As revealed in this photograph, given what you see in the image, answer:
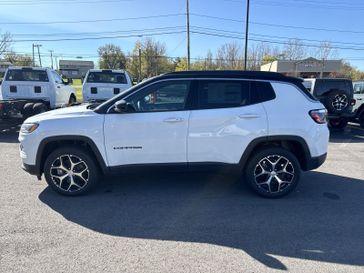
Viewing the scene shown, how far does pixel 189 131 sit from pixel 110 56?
80541 millimetres

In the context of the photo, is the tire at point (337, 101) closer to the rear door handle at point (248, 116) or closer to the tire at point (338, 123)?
the tire at point (338, 123)

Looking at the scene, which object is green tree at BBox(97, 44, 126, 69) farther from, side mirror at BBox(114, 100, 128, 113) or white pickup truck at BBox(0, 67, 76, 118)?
side mirror at BBox(114, 100, 128, 113)

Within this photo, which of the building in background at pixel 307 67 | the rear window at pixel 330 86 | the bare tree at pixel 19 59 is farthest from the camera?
the bare tree at pixel 19 59

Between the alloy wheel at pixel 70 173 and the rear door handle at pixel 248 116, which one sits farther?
the alloy wheel at pixel 70 173

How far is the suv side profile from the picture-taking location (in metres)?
10.2

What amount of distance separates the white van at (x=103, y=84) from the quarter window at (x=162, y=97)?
7.78 m

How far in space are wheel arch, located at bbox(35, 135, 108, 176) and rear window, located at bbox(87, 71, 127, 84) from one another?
787cm

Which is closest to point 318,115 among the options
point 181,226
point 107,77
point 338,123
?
point 181,226

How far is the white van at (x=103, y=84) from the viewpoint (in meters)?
11.9

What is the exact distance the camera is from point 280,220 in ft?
12.9

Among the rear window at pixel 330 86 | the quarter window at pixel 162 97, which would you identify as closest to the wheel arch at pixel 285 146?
the quarter window at pixel 162 97

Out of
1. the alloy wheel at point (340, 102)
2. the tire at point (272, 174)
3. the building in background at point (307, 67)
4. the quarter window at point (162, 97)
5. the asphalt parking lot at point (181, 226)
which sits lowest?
the asphalt parking lot at point (181, 226)

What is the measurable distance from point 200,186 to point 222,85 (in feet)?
5.62

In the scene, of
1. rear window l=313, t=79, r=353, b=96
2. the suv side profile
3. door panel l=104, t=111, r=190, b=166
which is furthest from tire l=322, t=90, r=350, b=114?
door panel l=104, t=111, r=190, b=166
